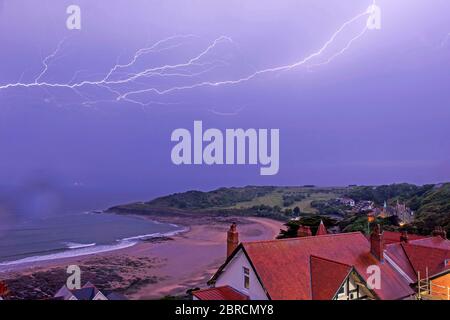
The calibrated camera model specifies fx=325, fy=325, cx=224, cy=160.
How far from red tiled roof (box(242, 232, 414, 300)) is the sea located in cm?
277

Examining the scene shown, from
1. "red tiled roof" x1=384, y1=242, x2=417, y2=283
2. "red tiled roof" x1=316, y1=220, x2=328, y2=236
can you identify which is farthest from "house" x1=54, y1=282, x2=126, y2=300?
"red tiled roof" x1=384, y1=242, x2=417, y2=283

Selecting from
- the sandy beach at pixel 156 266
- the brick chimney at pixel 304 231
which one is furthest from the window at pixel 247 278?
the brick chimney at pixel 304 231

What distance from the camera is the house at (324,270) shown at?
3.74 metres

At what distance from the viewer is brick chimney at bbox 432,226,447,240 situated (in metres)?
5.62

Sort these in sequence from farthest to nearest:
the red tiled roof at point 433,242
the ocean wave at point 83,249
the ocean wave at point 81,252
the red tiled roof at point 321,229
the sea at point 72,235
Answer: the red tiled roof at point 321,229 → the ocean wave at point 81,252 → the ocean wave at point 83,249 → the sea at point 72,235 → the red tiled roof at point 433,242

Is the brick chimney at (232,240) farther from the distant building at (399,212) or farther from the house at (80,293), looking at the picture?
the distant building at (399,212)

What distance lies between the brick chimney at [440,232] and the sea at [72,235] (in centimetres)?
463

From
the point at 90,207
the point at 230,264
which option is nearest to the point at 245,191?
the point at 230,264

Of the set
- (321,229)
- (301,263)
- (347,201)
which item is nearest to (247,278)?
(301,263)
